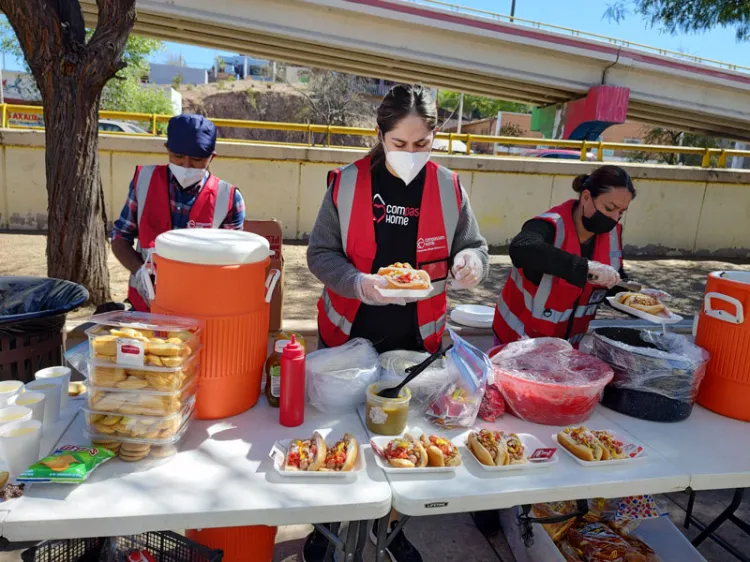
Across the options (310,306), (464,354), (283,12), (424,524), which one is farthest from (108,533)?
(283,12)

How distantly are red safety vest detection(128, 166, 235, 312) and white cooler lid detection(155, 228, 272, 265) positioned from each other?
1.11 metres

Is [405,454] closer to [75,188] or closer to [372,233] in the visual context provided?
[372,233]

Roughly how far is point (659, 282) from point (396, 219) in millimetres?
7907

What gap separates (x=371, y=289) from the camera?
193 centimetres

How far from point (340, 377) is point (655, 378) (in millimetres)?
1190

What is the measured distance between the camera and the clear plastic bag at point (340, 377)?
1935 mm

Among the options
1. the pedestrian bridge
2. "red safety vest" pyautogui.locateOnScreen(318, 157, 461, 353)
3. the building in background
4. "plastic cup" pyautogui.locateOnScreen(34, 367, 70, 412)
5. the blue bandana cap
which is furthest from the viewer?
the building in background

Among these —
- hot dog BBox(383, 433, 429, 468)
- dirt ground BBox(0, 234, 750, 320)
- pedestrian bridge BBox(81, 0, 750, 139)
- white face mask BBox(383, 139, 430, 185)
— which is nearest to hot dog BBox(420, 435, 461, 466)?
hot dog BBox(383, 433, 429, 468)

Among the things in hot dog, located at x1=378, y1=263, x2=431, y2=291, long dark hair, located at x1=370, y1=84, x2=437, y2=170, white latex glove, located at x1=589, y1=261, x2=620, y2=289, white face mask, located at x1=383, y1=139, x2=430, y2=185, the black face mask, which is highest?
long dark hair, located at x1=370, y1=84, x2=437, y2=170

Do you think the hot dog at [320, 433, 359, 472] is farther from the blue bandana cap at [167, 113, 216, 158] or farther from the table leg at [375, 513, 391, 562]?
the blue bandana cap at [167, 113, 216, 158]

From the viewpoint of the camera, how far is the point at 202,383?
1772 mm

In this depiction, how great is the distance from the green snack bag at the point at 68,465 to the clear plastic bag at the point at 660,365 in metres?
1.81

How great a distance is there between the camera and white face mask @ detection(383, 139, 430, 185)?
2127 millimetres

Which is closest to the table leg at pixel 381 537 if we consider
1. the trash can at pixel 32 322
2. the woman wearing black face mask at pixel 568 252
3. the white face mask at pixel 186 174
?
the woman wearing black face mask at pixel 568 252
